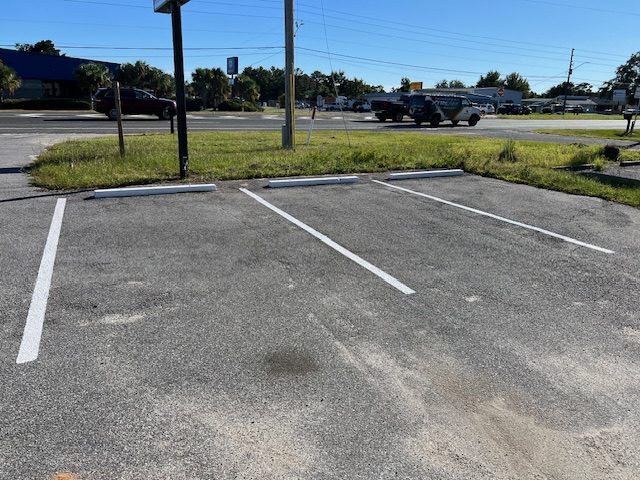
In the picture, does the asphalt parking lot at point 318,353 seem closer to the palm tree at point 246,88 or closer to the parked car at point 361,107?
the parked car at point 361,107

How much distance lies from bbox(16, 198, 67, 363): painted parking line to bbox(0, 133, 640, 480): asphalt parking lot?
46mm

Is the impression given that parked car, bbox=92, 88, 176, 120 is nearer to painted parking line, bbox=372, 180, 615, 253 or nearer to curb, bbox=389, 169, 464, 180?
curb, bbox=389, 169, 464, 180

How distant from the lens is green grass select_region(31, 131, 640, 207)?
29.6ft

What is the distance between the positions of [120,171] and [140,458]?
8.18 metres

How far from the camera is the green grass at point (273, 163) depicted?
29.6 feet

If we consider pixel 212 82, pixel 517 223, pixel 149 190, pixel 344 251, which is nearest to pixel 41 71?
pixel 212 82

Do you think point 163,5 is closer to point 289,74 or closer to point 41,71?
point 289,74

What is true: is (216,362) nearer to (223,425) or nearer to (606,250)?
(223,425)

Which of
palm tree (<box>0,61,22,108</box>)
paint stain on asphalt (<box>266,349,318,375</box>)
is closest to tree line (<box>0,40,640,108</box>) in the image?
palm tree (<box>0,61,22,108</box>)

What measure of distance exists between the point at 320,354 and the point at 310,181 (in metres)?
6.43

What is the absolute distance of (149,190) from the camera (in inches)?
316

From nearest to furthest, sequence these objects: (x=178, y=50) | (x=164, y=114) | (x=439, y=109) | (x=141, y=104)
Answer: (x=178, y=50), (x=141, y=104), (x=164, y=114), (x=439, y=109)

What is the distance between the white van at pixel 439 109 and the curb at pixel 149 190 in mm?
24662

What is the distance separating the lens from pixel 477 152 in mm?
14445
